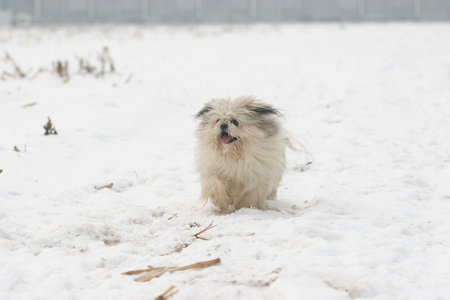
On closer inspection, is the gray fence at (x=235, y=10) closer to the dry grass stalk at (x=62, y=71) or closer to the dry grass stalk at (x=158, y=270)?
the dry grass stalk at (x=62, y=71)

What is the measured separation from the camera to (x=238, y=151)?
12.2 feet

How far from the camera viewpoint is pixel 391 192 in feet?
13.8

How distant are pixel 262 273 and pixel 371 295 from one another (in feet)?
1.87

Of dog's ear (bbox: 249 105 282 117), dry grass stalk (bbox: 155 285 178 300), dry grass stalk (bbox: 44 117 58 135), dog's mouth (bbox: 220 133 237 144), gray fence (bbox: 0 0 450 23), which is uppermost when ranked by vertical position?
gray fence (bbox: 0 0 450 23)

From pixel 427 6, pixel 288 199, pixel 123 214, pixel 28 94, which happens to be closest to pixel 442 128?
pixel 288 199

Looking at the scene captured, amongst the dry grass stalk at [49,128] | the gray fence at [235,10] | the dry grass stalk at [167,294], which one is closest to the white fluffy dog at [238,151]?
the dry grass stalk at [167,294]

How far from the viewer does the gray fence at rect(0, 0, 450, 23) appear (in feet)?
107

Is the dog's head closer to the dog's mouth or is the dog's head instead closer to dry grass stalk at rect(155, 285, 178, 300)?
the dog's mouth

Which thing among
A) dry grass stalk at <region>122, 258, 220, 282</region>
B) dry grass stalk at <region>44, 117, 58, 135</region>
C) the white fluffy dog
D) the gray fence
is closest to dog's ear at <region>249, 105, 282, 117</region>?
the white fluffy dog

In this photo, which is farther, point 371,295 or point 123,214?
point 123,214

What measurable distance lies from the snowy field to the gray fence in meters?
24.2

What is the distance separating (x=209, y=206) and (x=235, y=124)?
785mm

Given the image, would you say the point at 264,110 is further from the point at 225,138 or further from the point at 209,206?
the point at 209,206

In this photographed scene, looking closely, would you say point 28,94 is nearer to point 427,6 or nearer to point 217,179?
point 217,179
